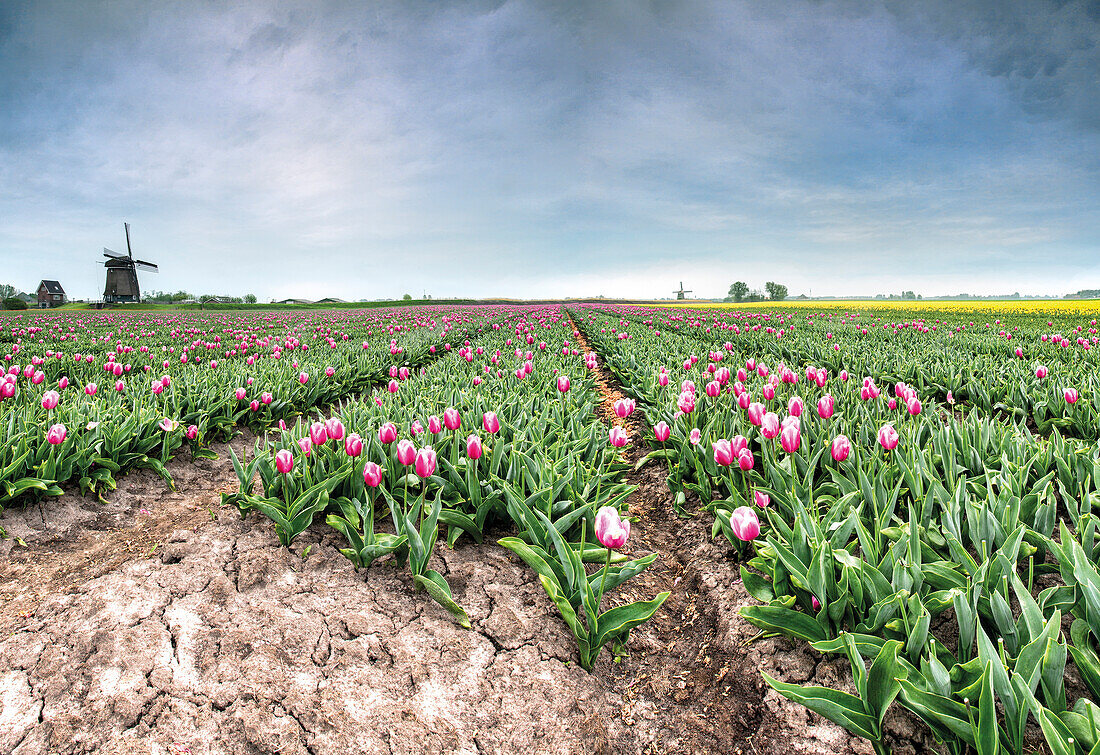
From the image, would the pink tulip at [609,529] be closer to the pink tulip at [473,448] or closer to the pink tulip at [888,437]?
the pink tulip at [473,448]

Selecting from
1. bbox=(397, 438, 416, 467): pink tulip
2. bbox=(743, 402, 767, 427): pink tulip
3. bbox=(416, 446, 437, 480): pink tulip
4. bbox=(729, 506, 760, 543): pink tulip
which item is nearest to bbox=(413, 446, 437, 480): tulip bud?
bbox=(416, 446, 437, 480): pink tulip

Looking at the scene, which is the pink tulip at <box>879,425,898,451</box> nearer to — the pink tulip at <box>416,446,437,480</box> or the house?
the pink tulip at <box>416,446,437,480</box>

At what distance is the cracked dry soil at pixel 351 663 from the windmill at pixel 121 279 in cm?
7298

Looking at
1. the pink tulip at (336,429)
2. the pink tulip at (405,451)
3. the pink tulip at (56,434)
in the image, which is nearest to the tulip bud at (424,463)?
the pink tulip at (405,451)

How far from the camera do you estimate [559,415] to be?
4.46 metres

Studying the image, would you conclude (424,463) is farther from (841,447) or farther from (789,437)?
(841,447)

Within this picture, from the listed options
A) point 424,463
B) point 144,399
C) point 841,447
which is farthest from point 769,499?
point 144,399

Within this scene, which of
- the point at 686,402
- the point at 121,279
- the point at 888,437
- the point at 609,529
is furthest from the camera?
the point at 121,279

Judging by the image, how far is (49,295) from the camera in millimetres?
79000

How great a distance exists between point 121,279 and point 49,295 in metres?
35.5

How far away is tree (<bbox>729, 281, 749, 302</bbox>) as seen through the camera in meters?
115

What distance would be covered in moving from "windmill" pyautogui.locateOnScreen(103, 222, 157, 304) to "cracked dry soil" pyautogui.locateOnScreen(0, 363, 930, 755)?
72981 mm

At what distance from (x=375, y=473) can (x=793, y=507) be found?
2189mm

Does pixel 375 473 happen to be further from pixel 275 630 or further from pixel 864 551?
pixel 864 551
